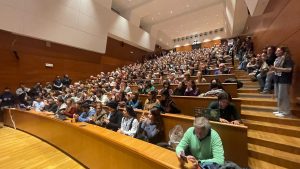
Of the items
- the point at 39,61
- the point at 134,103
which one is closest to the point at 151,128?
the point at 134,103

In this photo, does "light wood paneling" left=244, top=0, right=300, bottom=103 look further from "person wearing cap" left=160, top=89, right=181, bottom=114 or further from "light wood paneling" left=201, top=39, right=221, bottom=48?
"light wood paneling" left=201, top=39, right=221, bottom=48

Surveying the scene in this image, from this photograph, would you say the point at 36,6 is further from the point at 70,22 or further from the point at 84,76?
the point at 84,76

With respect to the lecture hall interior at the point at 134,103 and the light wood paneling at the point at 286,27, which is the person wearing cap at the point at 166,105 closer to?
the lecture hall interior at the point at 134,103

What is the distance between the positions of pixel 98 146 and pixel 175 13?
10515 millimetres

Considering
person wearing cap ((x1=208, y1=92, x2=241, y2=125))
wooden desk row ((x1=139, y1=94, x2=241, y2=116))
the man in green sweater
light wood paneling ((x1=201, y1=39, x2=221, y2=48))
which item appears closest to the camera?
the man in green sweater

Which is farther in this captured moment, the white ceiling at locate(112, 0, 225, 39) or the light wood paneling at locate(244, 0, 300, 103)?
the white ceiling at locate(112, 0, 225, 39)

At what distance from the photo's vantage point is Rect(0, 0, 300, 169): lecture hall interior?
5.38 ft

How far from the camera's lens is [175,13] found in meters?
11.3

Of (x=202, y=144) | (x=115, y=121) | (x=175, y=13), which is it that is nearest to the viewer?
(x=202, y=144)

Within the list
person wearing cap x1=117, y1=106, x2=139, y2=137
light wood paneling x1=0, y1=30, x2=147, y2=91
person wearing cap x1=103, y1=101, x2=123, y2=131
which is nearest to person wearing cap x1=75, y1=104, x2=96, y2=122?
person wearing cap x1=103, y1=101, x2=123, y2=131

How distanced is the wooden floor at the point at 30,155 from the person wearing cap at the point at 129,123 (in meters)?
0.71

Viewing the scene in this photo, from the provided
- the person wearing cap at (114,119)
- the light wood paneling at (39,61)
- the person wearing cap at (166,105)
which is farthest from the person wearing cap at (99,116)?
the light wood paneling at (39,61)

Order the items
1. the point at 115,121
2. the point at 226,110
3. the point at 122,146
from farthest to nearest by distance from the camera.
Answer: the point at 115,121 → the point at 226,110 → the point at 122,146

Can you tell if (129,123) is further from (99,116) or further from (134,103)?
(134,103)
